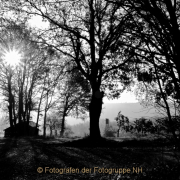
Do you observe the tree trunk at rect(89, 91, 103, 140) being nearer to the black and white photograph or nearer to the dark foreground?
the black and white photograph

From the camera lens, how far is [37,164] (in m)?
5.55

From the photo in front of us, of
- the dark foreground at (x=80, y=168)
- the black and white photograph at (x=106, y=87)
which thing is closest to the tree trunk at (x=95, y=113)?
the black and white photograph at (x=106, y=87)

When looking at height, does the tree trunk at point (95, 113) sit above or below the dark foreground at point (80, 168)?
above

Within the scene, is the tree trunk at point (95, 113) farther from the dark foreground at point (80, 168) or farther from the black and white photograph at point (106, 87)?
the dark foreground at point (80, 168)

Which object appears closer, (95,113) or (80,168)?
(80,168)

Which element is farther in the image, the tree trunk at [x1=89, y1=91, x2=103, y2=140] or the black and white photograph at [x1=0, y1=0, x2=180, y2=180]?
the tree trunk at [x1=89, y1=91, x2=103, y2=140]

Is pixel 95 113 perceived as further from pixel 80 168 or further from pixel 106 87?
pixel 80 168

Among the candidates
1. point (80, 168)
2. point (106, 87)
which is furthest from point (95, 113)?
point (80, 168)

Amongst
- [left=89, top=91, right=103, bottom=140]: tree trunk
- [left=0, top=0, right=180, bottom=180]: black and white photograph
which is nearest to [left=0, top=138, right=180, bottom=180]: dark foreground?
[left=0, top=0, right=180, bottom=180]: black and white photograph

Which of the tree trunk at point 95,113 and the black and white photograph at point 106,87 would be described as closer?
the black and white photograph at point 106,87

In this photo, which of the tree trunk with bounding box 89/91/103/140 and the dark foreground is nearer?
the dark foreground

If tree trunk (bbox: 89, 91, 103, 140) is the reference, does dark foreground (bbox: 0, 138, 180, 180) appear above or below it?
below

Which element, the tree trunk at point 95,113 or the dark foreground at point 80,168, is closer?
the dark foreground at point 80,168

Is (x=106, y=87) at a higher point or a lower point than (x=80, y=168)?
higher
